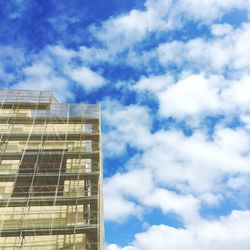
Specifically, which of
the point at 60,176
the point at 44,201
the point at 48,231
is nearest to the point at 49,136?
the point at 60,176

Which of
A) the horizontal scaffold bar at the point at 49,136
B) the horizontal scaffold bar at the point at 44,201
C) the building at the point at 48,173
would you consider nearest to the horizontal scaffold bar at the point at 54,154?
the building at the point at 48,173

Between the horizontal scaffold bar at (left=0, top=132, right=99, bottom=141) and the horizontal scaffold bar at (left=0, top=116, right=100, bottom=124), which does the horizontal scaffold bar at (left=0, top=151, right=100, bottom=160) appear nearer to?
the horizontal scaffold bar at (left=0, top=132, right=99, bottom=141)

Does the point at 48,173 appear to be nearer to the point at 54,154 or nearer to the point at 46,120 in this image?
the point at 54,154

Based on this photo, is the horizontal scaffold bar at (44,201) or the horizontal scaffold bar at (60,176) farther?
the horizontal scaffold bar at (60,176)

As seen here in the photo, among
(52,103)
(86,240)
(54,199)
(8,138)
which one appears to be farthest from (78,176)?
(52,103)

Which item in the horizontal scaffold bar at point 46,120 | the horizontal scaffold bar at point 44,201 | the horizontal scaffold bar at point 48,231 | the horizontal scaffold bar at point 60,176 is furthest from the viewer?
the horizontal scaffold bar at point 46,120

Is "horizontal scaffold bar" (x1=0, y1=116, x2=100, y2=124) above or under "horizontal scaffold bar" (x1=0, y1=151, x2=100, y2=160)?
above

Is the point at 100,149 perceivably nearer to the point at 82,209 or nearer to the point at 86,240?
the point at 82,209

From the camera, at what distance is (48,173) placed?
2180 centimetres

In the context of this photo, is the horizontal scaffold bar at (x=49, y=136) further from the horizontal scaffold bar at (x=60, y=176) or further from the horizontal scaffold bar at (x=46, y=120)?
the horizontal scaffold bar at (x=60, y=176)

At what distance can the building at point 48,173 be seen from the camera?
65.8 ft

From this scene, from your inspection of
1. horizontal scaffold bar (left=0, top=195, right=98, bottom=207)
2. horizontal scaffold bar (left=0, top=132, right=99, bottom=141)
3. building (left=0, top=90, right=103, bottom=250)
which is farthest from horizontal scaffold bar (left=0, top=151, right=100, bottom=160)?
horizontal scaffold bar (left=0, top=195, right=98, bottom=207)

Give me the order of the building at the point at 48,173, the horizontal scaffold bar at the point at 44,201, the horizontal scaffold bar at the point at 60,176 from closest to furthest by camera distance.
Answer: the building at the point at 48,173 < the horizontal scaffold bar at the point at 44,201 < the horizontal scaffold bar at the point at 60,176

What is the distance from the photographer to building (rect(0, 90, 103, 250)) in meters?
20.0
